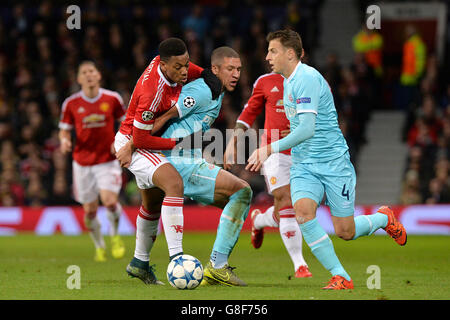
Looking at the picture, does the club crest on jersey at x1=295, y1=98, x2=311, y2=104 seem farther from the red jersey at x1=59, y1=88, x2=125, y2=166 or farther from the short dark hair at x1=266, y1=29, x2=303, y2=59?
the red jersey at x1=59, y1=88, x2=125, y2=166

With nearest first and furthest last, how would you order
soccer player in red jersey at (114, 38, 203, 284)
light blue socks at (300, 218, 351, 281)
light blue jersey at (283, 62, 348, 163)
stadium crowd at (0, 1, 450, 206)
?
1. light blue socks at (300, 218, 351, 281)
2. light blue jersey at (283, 62, 348, 163)
3. soccer player in red jersey at (114, 38, 203, 284)
4. stadium crowd at (0, 1, 450, 206)

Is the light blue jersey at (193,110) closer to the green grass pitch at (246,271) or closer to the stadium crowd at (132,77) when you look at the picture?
the green grass pitch at (246,271)

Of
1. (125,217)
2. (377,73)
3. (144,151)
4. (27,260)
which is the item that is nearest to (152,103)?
(144,151)

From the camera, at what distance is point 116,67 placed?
721 inches

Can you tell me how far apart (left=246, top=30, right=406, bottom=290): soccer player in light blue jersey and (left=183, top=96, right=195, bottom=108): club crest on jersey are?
84 centimetres

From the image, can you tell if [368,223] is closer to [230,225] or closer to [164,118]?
[230,225]

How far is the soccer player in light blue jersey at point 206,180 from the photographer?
25.3 ft

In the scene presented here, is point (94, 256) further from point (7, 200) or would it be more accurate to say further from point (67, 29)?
point (67, 29)

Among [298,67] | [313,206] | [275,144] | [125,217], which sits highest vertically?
[298,67]

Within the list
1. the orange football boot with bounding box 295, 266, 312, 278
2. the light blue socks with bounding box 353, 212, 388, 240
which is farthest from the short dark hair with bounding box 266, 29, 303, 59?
the orange football boot with bounding box 295, 266, 312, 278

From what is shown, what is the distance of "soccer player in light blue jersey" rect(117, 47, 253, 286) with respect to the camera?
25.3 ft

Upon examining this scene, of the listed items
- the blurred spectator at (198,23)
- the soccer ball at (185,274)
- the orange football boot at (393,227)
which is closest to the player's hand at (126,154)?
the soccer ball at (185,274)

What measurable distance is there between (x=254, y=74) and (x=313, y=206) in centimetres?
1041

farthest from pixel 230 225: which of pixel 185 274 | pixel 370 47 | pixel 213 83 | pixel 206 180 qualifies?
pixel 370 47
